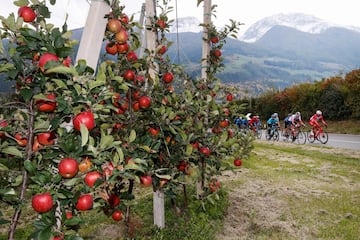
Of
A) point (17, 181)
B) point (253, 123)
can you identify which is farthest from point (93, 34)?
point (253, 123)

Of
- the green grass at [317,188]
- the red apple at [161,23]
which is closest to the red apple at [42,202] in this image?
the red apple at [161,23]

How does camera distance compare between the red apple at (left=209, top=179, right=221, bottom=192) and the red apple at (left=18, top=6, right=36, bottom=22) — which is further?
the red apple at (left=209, top=179, right=221, bottom=192)

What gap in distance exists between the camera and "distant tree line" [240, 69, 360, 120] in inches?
871

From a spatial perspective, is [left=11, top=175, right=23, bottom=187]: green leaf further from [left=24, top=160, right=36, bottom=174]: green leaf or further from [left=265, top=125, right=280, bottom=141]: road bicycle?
[left=265, top=125, right=280, bottom=141]: road bicycle

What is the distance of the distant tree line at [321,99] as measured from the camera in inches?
871

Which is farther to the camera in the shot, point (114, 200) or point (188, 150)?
point (188, 150)

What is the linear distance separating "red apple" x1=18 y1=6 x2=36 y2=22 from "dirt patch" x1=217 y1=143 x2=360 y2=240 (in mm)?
3064

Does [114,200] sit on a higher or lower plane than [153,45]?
lower

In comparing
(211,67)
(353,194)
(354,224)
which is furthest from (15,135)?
(353,194)

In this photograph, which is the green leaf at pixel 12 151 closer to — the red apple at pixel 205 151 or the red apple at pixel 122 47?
the red apple at pixel 122 47

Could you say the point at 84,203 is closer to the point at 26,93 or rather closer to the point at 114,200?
the point at 26,93

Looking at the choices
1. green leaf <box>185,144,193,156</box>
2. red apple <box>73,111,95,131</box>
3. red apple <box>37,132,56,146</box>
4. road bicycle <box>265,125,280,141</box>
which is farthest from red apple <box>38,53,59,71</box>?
road bicycle <box>265,125,280,141</box>

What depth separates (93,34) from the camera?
199 cm

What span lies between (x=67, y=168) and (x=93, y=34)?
3.45ft
